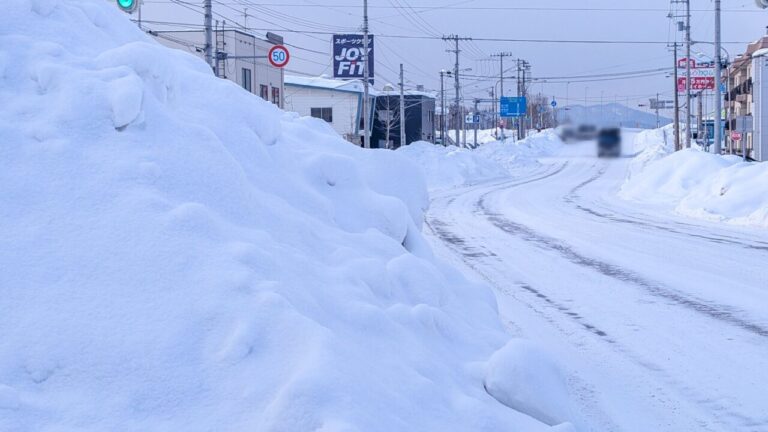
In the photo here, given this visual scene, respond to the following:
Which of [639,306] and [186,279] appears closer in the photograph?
→ [186,279]

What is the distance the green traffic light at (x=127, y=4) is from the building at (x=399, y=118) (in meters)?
44.0

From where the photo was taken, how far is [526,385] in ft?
18.0

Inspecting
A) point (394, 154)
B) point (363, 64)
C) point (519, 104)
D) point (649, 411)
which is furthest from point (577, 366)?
point (519, 104)

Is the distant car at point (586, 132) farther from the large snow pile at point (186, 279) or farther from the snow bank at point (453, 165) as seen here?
the snow bank at point (453, 165)

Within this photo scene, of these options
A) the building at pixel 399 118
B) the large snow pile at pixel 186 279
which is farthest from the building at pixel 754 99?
the large snow pile at pixel 186 279

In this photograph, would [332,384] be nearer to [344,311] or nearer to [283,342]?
[283,342]

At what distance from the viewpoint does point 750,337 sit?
8281mm

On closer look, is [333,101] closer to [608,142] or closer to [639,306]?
[608,142]

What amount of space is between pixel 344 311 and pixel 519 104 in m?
68.7

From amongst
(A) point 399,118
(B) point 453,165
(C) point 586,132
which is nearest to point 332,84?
(A) point 399,118

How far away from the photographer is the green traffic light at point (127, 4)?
2092cm

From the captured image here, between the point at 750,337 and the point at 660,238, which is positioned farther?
the point at 660,238

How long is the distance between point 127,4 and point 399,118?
2079 inches

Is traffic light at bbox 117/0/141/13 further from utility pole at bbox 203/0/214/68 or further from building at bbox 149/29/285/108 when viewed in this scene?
building at bbox 149/29/285/108
